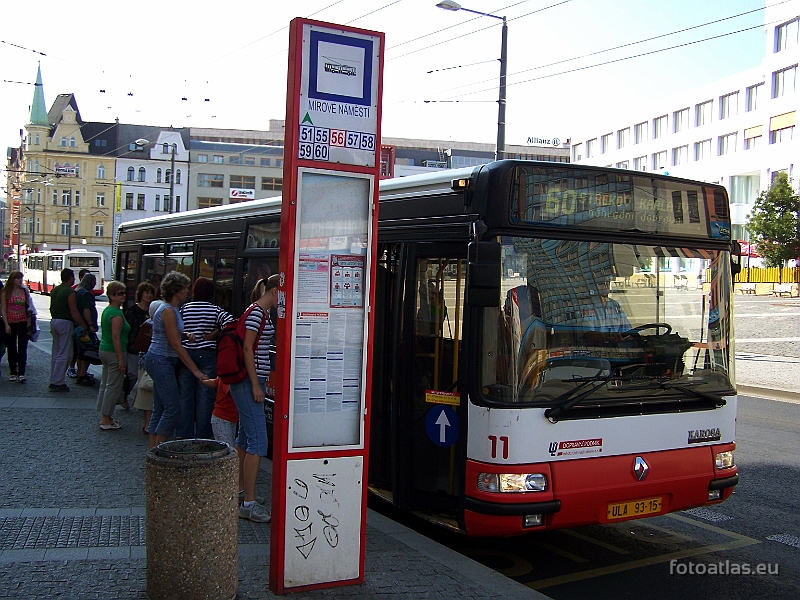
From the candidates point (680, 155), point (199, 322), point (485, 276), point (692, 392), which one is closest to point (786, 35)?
point (680, 155)

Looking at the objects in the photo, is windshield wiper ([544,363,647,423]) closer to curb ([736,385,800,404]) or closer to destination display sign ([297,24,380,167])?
destination display sign ([297,24,380,167])

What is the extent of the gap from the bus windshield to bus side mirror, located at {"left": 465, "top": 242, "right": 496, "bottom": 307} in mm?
244

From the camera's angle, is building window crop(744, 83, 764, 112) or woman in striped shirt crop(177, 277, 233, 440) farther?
building window crop(744, 83, 764, 112)

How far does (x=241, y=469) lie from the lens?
22.2 ft

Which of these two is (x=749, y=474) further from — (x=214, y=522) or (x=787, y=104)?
(x=787, y=104)

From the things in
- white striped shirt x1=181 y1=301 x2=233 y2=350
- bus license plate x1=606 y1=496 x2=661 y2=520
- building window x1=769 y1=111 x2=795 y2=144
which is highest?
building window x1=769 y1=111 x2=795 y2=144

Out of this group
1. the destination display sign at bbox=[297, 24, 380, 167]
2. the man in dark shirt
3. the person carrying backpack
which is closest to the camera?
the destination display sign at bbox=[297, 24, 380, 167]

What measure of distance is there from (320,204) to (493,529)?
2342mm

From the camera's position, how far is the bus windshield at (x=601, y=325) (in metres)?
5.49

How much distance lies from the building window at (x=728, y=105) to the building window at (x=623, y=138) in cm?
1388

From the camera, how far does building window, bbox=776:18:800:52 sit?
56.2 metres

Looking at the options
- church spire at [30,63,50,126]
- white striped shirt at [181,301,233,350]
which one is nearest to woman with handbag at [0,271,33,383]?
white striped shirt at [181,301,233,350]

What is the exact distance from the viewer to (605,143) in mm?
85250

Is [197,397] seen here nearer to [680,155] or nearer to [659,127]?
[680,155]
